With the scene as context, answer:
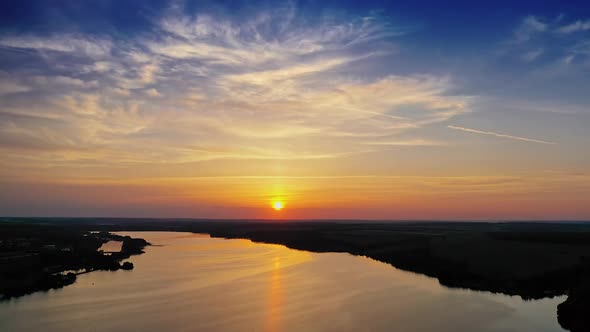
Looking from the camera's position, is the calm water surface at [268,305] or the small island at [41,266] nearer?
the calm water surface at [268,305]

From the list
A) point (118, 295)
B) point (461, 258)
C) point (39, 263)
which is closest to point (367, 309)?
point (118, 295)

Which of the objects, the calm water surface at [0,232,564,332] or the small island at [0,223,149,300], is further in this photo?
the small island at [0,223,149,300]

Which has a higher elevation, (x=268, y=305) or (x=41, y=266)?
(x=41, y=266)

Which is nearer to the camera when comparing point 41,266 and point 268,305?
point 268,305

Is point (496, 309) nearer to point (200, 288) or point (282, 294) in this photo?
point (282, 294)

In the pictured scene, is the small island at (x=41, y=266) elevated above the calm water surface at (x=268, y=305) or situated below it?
above

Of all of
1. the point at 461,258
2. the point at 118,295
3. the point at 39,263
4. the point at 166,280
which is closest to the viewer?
the point at 118,295

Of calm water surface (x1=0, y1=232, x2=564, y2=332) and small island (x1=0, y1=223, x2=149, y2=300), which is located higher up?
small island (x1=0, y1=223, x2=149, y2=300)

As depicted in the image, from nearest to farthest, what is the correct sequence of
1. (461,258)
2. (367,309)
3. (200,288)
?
(367,309) < (200,288) < (461,258)
